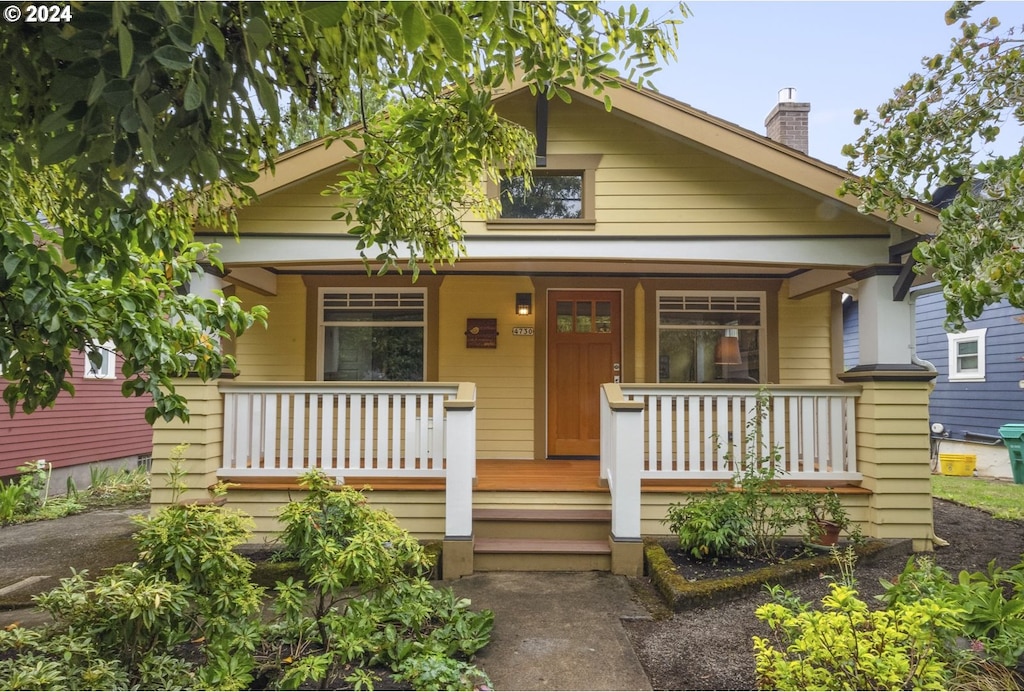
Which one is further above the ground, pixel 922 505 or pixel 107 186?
pixel 107 186

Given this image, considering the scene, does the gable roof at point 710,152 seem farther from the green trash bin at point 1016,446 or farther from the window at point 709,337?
the green trash bin at point 1016,446

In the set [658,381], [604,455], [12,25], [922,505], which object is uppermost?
[12,25]

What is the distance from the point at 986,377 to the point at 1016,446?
5.36ft

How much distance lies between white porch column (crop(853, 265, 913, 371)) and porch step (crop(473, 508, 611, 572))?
289 centimetres

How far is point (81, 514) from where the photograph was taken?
7066 mm

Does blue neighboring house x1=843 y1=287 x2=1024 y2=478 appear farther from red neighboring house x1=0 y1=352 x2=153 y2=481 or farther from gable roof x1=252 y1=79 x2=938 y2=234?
red neighboring house x1=0 y1=352 x2=153 y2=481

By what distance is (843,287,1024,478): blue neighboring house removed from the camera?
998cm

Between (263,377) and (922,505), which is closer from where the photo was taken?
(922,505)

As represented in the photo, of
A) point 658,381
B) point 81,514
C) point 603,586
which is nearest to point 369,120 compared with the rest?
point 603,586

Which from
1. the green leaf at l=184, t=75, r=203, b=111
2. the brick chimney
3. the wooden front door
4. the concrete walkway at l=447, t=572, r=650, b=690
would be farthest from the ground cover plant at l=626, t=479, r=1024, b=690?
the brick chimney

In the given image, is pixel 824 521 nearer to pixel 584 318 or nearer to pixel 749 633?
pixel 749 633

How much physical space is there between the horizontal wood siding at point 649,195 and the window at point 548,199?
29 cm

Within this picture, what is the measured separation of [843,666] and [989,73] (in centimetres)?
337

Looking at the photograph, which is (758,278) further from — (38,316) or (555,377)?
(38,316)
